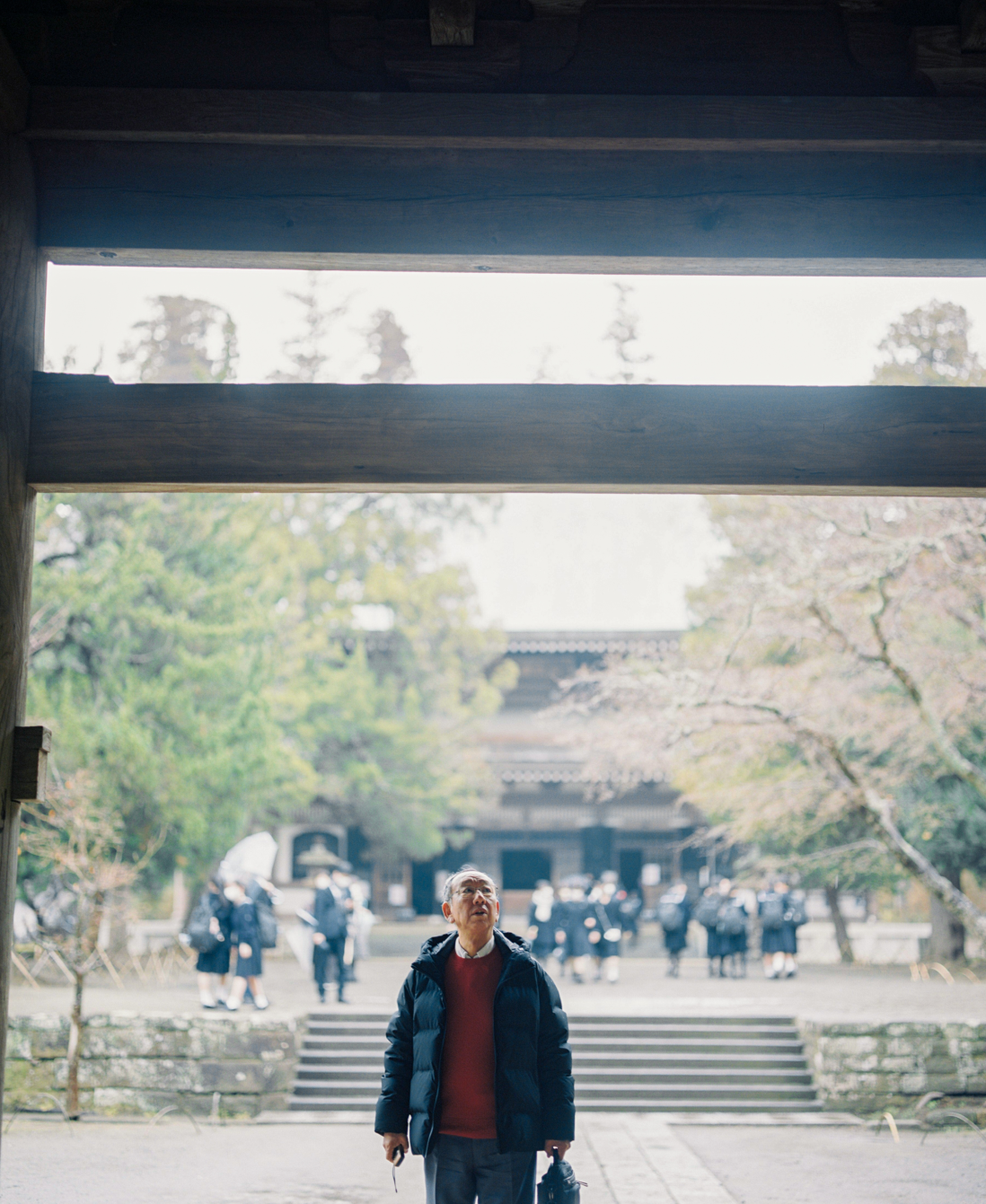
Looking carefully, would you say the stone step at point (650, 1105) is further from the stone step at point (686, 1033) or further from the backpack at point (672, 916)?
the backpack at point (672, 916)

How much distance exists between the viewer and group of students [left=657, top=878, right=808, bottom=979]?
14422 mm

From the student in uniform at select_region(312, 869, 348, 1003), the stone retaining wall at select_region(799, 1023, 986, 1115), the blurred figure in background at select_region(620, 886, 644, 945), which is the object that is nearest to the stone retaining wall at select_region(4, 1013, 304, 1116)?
the student in uniform at select_region(312, 869, 348, 1003)

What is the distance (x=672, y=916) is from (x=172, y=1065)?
773 centimetres

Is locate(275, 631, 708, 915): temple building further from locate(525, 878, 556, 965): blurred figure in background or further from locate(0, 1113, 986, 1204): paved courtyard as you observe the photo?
locate(0, 1113, 986, 1204): paved courtyard

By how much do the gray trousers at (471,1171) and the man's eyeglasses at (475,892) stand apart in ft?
2.16

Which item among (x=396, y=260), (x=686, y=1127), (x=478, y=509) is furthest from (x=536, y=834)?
(x=396, y=260)

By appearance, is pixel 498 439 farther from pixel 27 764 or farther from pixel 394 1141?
pixel 394 1141

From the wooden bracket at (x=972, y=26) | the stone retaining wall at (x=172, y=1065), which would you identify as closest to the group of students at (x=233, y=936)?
the stone retaining wall at (x=172, y=1065)

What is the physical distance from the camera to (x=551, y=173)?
3.74m

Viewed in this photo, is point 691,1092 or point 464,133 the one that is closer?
point 464,133

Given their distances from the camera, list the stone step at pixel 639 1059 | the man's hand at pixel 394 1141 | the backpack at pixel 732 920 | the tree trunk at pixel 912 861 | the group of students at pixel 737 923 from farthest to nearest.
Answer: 1. the backpack at pixel 732 920
2. the group of students at pixel 737 923
3. the tree trunk at pixel 912 861
4. the stone step at pixel 639 1059
5. the man's hand at pixel 394 1141

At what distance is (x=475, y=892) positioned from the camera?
3426mm

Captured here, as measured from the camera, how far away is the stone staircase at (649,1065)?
9586 mm

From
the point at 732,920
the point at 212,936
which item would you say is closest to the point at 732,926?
the point at 732,920
